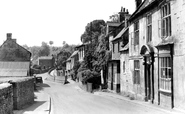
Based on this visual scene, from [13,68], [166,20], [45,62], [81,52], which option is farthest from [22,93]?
[45,62]

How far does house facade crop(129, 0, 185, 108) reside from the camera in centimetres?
1329

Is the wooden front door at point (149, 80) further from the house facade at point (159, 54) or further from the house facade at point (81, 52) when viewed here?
the house facade at point (81, 52)

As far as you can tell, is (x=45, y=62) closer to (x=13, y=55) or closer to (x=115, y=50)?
(x=13, y=55)

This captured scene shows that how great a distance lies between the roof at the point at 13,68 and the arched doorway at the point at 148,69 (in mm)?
22614

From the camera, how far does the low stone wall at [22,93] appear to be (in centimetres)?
1583

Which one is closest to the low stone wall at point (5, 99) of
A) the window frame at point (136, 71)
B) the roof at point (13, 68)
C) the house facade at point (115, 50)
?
the window frame at point (136, 71)

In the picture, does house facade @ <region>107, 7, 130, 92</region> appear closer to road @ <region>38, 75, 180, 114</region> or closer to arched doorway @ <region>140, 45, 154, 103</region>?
road @ <region>38, 75, 180, 114</region>

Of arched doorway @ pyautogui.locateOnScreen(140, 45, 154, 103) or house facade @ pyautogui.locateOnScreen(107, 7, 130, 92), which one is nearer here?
arched doorway @ pyautogui.locateOnScreen(140, 45, 154, 103)

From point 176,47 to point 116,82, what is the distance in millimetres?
15303

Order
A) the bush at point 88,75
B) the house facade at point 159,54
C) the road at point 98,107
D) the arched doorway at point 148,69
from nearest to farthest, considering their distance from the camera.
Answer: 1. the house facade at point 159,54
2. the road at point 98,107
3. the arched doorway at point 148,69
4. the bush at point 88,75

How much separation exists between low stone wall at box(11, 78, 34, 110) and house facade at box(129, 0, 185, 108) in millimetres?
9899

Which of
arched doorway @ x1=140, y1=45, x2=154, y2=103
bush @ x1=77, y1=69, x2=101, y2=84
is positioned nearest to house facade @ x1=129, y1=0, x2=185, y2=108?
arched doorway @ x1=140, y1=45, x2=154, y2=103

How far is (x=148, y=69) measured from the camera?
18188mm

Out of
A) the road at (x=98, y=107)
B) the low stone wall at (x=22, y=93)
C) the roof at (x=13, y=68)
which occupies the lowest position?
the road at (x=98, y=107)
